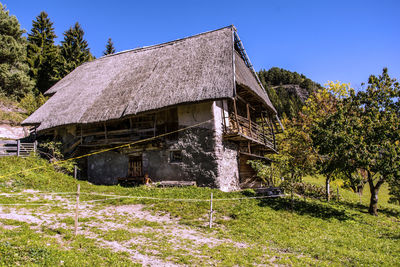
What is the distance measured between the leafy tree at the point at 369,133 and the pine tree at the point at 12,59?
1374 inches

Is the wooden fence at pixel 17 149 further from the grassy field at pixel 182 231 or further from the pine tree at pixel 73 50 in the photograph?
the pine tree at pixel 73 50

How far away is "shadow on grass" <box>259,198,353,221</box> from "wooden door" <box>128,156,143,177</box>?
8.42m

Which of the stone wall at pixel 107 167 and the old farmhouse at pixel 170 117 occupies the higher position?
the old farmhouse at pixel 170 117

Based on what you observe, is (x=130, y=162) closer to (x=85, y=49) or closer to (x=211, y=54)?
(x=211, y=54)

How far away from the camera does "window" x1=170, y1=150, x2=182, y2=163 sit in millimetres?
16078

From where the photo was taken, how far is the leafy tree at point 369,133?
12.8 m

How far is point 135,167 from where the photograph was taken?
17.7 m

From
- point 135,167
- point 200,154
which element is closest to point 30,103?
point 135,167

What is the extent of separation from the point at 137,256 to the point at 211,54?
547 inches

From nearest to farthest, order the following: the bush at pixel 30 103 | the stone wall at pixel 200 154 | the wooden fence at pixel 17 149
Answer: the stone wall at pixel 200 154, the wooden fence at pixel 17 149, the bush at pixel 30 103

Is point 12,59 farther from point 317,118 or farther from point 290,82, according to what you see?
point 290,82

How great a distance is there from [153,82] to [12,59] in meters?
26.0

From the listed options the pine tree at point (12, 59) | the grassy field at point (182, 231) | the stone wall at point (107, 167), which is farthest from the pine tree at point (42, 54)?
the grassy field at point (182, 231)

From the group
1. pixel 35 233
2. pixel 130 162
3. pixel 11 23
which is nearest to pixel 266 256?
pixel 35 233
